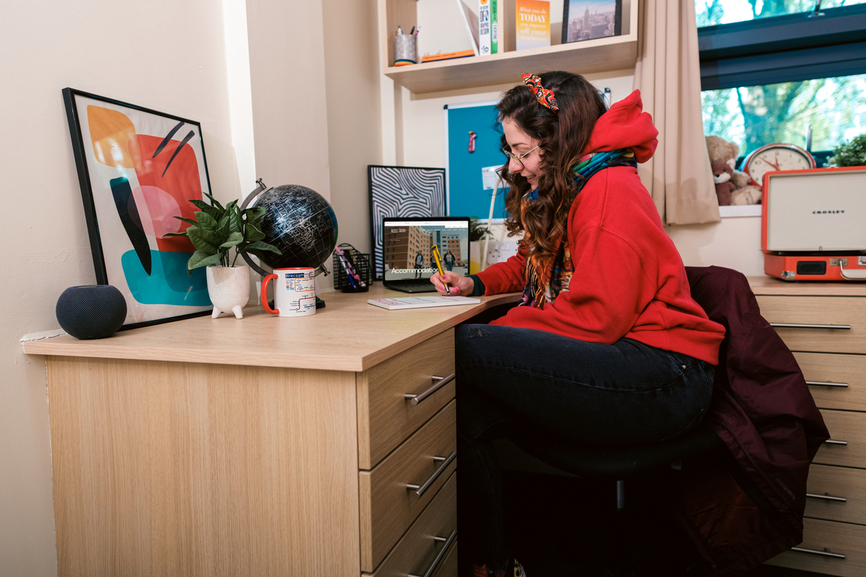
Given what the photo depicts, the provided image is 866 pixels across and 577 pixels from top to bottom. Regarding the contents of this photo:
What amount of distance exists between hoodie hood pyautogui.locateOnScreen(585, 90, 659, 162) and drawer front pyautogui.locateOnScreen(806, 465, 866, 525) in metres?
1.04

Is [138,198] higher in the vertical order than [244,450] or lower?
higher

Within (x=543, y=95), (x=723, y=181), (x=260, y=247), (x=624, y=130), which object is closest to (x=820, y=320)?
(x=723, y=181)

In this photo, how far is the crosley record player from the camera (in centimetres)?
147

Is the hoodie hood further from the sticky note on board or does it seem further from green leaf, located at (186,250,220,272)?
the sticky note on board

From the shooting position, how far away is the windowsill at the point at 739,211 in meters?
1.84

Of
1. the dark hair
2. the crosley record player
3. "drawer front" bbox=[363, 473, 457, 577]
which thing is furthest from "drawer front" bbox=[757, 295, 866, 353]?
"drawer front" bbox=[363, 473, 457, 577]

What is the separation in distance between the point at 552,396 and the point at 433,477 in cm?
28

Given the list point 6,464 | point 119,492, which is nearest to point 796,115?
point 119,492

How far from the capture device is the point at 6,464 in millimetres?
834

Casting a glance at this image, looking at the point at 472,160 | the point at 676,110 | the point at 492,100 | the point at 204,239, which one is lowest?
the point at 204,239

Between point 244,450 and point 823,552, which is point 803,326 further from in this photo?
point 244,450

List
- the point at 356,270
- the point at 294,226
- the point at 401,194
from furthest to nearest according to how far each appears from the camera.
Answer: the point at 401,194 → the point at 356,270 → the point at 294,226

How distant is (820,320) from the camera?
138cm

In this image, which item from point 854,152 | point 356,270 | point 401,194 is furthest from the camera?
point 401,194
